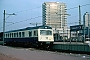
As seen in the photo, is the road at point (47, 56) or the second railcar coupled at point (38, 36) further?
the second railcar coupled at point (38, 36)

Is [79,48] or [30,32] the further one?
[30,32]

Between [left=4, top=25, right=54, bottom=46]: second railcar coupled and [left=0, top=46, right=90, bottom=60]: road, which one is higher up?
[left=4, top=25, right=54, bottom=46]: second railcar coupled

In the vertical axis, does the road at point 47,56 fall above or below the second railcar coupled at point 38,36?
below

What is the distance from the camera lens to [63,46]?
24.3m

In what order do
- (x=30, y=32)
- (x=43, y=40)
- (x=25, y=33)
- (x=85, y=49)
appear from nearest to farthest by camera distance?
(x=85, y=49) → (x=43, y=40) → (x=30, y=32) → (x=25, y=33)

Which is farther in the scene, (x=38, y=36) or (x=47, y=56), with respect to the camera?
(x=38, y=36)

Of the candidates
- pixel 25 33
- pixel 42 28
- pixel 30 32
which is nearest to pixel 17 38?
pixel 25 33

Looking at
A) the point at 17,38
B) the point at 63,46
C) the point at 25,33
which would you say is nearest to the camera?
the point at 63,46

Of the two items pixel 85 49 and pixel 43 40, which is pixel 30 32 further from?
pixel 85 49

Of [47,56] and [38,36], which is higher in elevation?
[38,36]

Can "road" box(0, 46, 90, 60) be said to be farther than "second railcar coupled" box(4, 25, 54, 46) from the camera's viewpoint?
No

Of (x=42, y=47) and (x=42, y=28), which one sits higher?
(x=42, y=28)

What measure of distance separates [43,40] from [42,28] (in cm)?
176

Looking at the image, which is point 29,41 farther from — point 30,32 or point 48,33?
point 48,33
